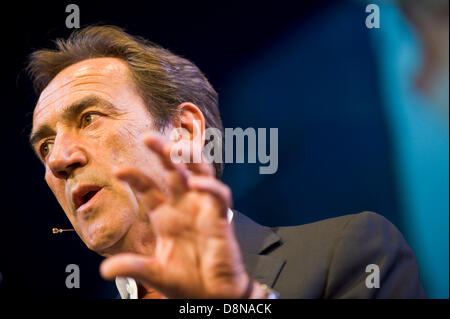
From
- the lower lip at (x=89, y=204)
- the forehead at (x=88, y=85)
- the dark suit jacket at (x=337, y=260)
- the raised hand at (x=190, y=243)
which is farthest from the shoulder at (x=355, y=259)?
the forehead at (x=88, y=85)

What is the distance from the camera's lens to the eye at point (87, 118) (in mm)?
1683

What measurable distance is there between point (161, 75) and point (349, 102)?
33.4 inches

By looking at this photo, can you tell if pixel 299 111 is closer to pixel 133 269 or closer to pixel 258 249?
pixel 258 249

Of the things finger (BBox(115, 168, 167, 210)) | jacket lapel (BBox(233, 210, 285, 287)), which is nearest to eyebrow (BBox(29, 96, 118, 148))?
jacket lapel (BBox(233, 210, 285, 287))

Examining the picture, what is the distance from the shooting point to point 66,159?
61.3 inches

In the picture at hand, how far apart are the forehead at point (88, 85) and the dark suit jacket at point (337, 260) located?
687mm

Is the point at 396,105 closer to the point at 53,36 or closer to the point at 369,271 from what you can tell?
the point at 369,271

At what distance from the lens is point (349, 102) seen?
2.21m

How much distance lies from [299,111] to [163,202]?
133 cm

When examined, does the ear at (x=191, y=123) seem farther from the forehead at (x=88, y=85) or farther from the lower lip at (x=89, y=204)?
the lower lip at (x=89, y=204)

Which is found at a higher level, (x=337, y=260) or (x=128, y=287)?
(x=337, y=260)

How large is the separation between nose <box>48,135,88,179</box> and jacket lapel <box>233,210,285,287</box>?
21.2 inches

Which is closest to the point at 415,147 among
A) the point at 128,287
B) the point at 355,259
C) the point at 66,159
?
the point at 355,259

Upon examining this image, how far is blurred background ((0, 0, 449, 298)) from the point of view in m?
2.18
